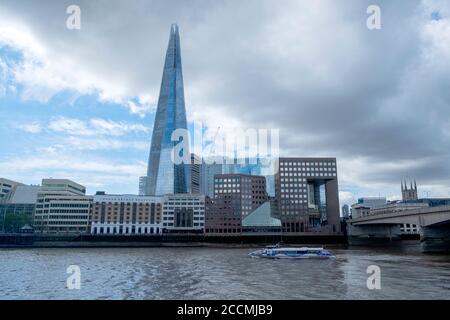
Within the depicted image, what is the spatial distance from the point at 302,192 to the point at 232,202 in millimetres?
32036

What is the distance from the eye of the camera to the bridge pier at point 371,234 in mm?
124625

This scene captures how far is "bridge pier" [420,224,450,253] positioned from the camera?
74.4 meters

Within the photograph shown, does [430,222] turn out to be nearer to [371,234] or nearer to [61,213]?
[371,234]

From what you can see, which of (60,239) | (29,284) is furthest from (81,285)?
(60,239)

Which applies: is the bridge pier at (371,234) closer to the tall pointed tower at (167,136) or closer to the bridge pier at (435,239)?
the bridge pier at (435,239)

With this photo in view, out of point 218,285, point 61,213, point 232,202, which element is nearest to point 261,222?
point 232,202

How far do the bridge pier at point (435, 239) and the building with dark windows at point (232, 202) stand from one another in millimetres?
73914

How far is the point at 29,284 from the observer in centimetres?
3133

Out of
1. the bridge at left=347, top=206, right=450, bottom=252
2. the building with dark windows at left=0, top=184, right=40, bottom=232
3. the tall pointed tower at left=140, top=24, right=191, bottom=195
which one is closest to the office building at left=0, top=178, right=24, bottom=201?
the building with dark windows at left=0, top=184, right=40, bottom=232

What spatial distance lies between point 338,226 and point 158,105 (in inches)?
4568

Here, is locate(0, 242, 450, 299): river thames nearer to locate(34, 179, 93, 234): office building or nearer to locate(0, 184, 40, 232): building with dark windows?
locate(34, 179, 93, 234): office building

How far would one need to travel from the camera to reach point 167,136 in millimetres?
184375
